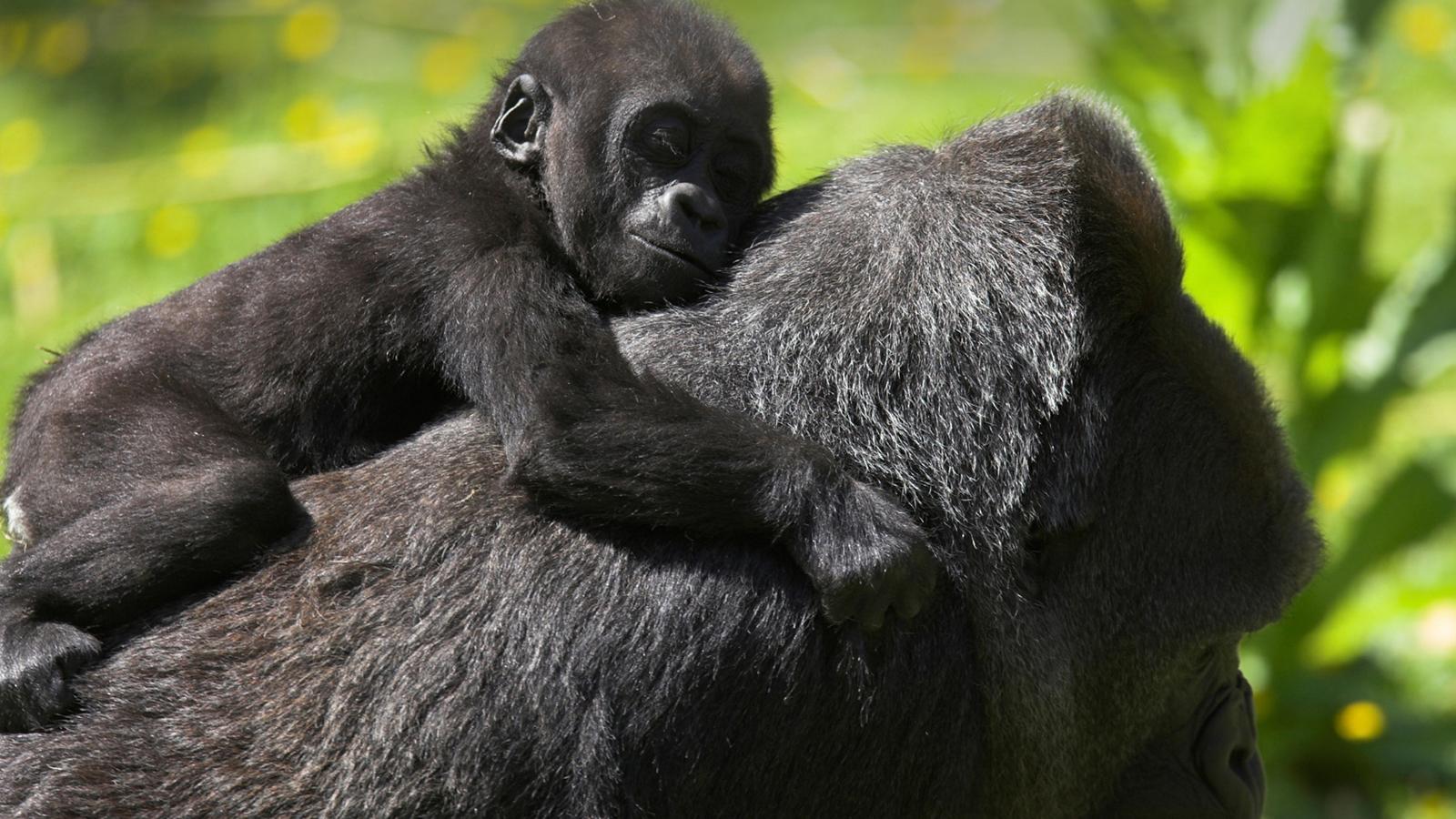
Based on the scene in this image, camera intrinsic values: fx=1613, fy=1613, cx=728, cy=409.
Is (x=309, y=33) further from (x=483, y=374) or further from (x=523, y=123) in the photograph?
(x=483, y=374)

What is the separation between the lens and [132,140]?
771 cm

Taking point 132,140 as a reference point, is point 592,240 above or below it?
below

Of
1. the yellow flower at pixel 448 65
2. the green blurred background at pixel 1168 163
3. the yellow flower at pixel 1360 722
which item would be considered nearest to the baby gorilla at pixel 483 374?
the green blurred background at pixel 1168 163

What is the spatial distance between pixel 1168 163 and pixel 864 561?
10.9ft

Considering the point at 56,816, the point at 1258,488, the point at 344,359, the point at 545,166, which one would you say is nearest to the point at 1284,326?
the point at 1258,488

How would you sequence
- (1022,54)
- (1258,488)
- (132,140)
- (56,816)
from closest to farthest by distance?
(56,816) < (1258,488) < (132,140) < (1022,54)

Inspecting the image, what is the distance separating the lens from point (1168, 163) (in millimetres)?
5219

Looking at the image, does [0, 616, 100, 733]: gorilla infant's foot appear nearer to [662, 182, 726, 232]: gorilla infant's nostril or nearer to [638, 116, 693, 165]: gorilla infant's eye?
[662, 182, 726, 232]: gorilla infant's nostril

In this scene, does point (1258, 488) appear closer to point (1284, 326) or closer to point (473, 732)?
point (473, 732)

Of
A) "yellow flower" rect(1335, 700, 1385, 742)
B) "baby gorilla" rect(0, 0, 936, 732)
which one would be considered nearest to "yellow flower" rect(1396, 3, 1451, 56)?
"yellow flower" rect(1335, 700, 1385, 742)

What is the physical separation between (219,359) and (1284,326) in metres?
3.68

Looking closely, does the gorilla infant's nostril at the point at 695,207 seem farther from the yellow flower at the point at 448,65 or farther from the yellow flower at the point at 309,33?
the yellow flower at the point at 309,33

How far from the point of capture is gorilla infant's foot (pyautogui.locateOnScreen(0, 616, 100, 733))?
2.37 m

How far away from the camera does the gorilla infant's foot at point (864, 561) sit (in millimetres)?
2312
